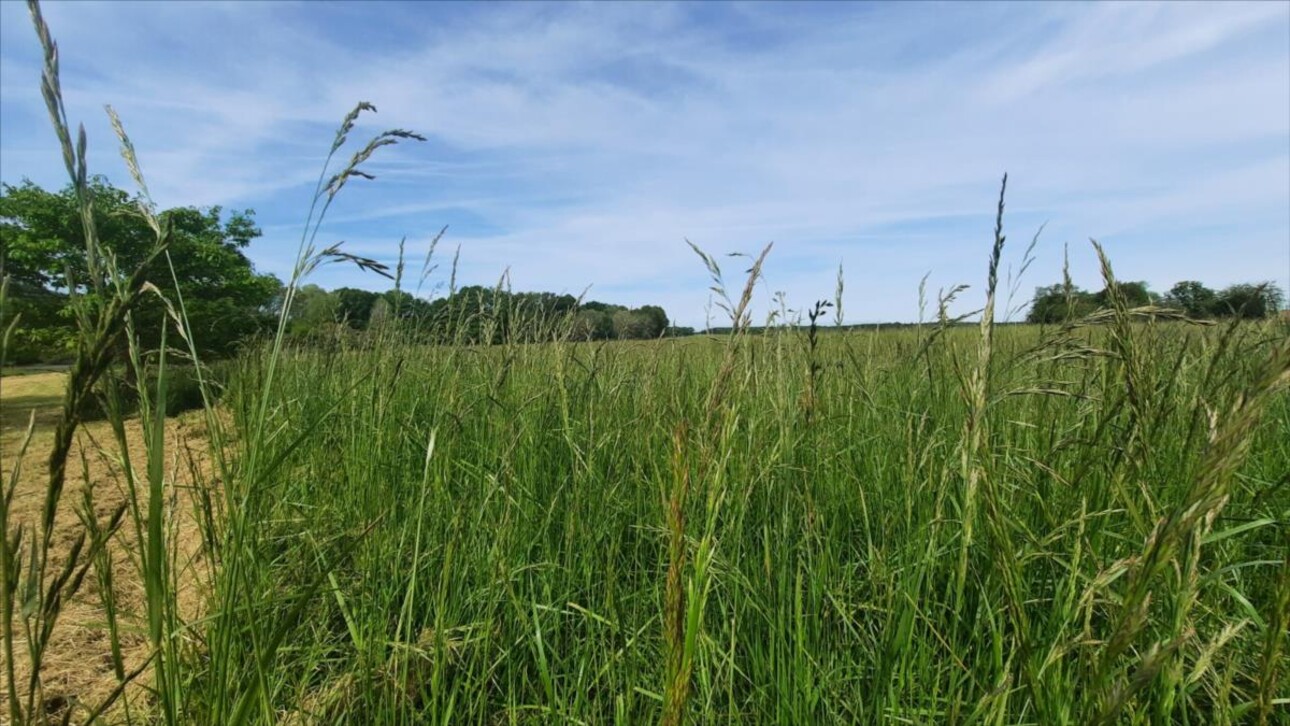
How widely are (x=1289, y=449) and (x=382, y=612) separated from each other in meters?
3.36

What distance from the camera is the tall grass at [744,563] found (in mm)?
871

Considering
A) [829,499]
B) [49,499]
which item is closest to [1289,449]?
[829,499]

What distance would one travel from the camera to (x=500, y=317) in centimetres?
308

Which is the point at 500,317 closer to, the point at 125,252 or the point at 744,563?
the point at 744,563

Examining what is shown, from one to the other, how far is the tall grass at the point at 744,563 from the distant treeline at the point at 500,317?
1.02ft

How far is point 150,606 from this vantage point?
85 cm

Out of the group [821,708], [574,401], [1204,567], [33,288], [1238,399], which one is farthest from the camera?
[33,288]

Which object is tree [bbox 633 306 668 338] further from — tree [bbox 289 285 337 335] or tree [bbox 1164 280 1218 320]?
tree [bbox 1164 280 1218 320]

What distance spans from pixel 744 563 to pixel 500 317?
181 cm

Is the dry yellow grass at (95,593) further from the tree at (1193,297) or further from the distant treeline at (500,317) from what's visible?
the tree at (1193,297)

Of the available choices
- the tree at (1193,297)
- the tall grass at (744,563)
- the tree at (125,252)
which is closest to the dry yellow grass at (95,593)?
the tall grass at (744,563)

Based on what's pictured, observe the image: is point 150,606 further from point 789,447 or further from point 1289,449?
point 1289,449

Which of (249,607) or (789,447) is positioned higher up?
(789,447)

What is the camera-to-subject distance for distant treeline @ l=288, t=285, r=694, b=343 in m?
2.92
